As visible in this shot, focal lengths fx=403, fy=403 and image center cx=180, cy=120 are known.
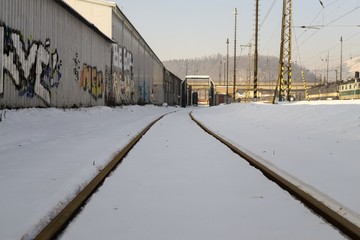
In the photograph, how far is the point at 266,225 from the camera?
10.9 feet

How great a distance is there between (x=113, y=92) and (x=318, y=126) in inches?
737

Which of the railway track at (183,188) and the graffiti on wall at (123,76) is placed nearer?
the railway track at (183,188)

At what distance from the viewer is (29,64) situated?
1452 centimetres

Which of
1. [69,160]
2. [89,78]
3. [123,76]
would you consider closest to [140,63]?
[123,76]

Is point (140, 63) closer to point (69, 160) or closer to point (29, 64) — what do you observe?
point (29, 64)

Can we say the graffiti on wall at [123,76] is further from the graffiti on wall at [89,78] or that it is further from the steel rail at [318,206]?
the steel rail at [318,206]

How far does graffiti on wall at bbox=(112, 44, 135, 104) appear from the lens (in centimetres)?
3027

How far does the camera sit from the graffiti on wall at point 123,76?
99.3 ft

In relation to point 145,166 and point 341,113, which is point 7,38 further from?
point 341,113

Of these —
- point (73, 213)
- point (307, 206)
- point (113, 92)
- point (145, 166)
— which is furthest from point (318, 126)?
point (113, 92)

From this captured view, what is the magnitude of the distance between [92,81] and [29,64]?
370 inches

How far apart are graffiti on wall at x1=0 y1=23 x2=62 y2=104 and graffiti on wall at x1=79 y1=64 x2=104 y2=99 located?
4.08m

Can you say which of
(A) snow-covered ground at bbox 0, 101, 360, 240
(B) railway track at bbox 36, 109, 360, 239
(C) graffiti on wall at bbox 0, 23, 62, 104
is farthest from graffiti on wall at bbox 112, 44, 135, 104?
(B) railway track at bbox 36, 109, 360, 239

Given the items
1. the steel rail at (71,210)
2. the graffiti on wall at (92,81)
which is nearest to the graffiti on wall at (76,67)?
the graffiti on wall at (92,81)
